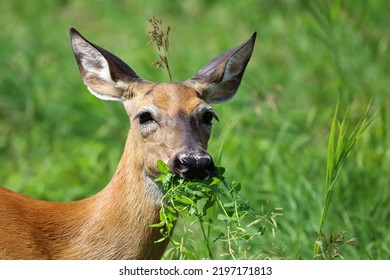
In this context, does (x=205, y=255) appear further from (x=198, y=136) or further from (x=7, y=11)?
(x=7, y=11)

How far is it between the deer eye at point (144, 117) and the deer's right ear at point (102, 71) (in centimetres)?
31

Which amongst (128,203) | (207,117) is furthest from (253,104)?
(128,203)

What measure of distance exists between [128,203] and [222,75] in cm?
83

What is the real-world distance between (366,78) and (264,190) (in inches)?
87.7

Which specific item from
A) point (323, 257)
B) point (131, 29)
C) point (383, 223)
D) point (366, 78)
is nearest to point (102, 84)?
point (323, 257)

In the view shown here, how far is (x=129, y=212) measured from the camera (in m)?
5.12

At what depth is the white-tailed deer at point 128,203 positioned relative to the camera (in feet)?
16.3

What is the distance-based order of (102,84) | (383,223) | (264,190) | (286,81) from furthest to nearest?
(286,81), (264,190), (383,223), (102,84)

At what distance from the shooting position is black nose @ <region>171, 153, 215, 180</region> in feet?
15.3

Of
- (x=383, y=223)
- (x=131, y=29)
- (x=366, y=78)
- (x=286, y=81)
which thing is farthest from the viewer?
(x=131, y=29)

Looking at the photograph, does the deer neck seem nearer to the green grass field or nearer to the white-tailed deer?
the white-tailed deer

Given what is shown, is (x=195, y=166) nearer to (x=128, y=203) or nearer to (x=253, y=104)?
(x=128, y=203)

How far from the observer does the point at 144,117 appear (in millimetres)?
5090

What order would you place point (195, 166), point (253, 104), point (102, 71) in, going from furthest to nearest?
point (253, 104), point (102, 71), point (195, 166)
